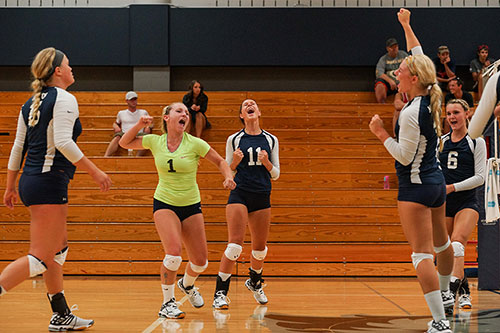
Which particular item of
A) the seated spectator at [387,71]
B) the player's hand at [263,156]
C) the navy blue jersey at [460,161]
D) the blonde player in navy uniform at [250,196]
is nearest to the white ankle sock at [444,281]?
the navy blue jersey at [460,161]

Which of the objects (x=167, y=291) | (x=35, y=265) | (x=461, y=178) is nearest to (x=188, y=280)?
(x=167, y=291)

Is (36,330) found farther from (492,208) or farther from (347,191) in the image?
(347,191)

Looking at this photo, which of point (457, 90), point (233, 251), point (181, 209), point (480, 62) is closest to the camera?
point (181, 209)

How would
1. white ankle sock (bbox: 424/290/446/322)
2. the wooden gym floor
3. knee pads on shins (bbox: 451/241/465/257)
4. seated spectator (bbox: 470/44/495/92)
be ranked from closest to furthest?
white ankle sock (bbox: 424/290/446/322) → the wooden gym floor → knee pads on shins (bbox: 451/241/465/257) → seated spectator (bbox: 470/44/495/92)

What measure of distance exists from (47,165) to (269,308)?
2.51 m

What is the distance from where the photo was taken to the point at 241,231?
18.5 feet

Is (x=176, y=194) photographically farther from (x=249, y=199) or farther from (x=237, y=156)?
(x=249, y=199)

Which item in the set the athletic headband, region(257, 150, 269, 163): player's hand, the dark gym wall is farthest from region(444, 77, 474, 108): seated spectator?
the athletic headband

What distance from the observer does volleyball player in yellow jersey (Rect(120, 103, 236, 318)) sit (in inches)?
193

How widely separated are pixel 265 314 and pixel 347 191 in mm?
4253

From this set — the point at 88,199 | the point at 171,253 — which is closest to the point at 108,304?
the point at 171,253

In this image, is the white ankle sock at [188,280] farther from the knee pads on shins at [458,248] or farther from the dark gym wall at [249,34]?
the dark gym wall at [249,34]

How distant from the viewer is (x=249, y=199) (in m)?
5.68

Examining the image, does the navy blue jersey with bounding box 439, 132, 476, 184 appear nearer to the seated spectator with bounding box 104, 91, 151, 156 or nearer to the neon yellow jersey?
the neon yellow jersey
